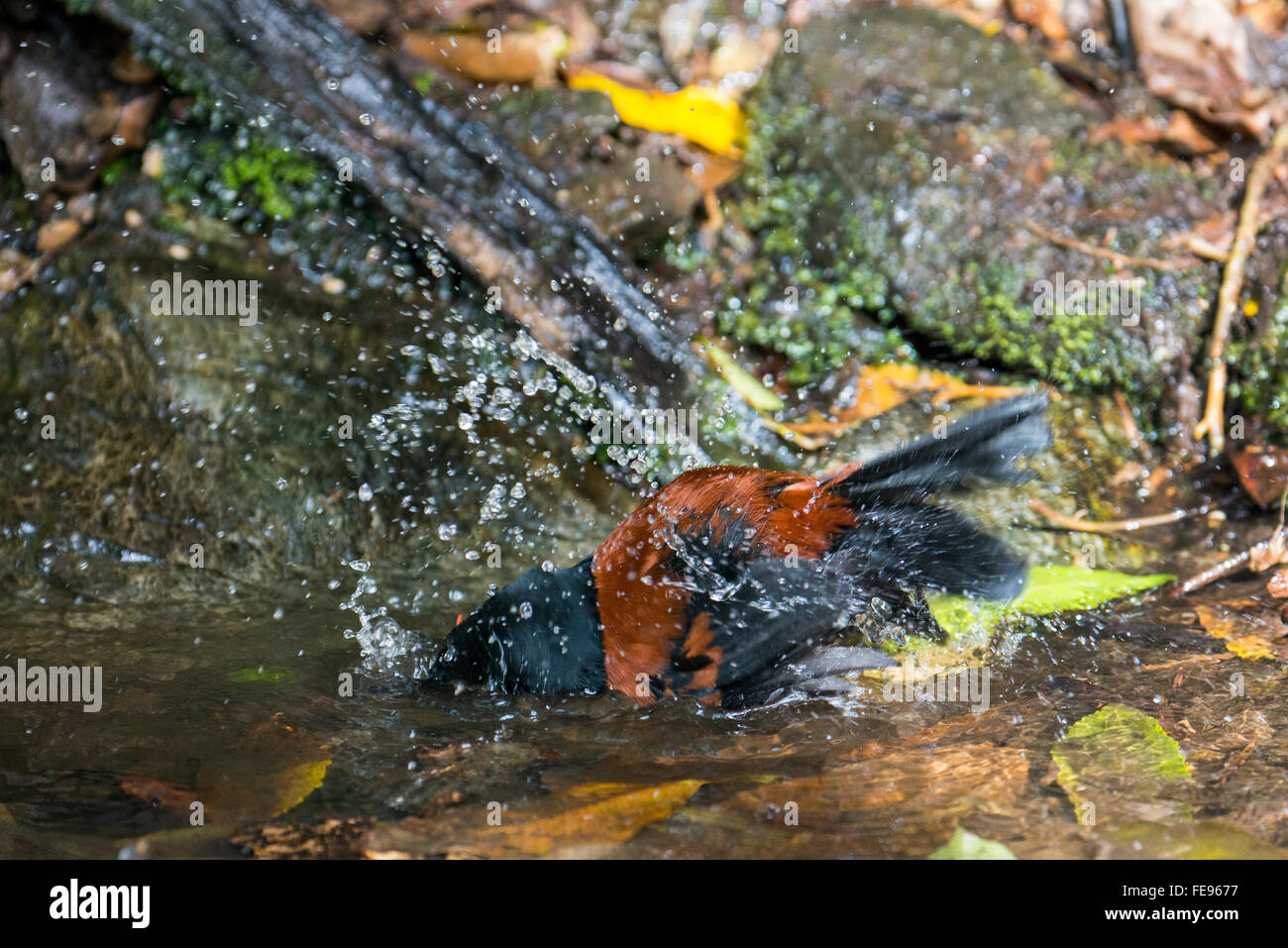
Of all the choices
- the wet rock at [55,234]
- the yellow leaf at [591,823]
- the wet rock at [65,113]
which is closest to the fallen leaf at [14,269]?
the wet rock at [55,234]

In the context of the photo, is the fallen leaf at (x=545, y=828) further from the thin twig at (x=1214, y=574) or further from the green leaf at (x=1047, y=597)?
the thin twig at (x=1214, y=574)

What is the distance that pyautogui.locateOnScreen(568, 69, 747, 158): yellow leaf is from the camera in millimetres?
4773

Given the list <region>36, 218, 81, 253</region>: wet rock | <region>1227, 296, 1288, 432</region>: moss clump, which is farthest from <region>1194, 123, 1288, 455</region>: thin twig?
<region>36, 218, 81, 253</region>: wet rock

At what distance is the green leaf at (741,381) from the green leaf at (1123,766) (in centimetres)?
204

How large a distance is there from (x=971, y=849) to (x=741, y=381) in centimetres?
269

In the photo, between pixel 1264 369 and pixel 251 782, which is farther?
pixel 1264 369

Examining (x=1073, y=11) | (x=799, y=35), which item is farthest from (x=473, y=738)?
(x=1073, y=11)

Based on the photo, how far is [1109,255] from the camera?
4.30m

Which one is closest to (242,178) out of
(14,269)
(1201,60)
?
(14,269)

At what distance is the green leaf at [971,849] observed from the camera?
1799 mm

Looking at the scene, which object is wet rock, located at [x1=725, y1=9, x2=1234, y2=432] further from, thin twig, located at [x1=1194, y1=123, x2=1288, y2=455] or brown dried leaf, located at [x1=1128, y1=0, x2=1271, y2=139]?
brown dried leaf, located at [x1=1128, y1=0, x2=1271, y2=139]

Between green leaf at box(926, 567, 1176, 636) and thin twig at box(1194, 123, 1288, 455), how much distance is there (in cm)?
93

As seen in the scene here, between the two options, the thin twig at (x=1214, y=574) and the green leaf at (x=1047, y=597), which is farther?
the thin twig at (x=1214, y=574)

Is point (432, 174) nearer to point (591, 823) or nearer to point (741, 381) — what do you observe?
point (741, 381)
